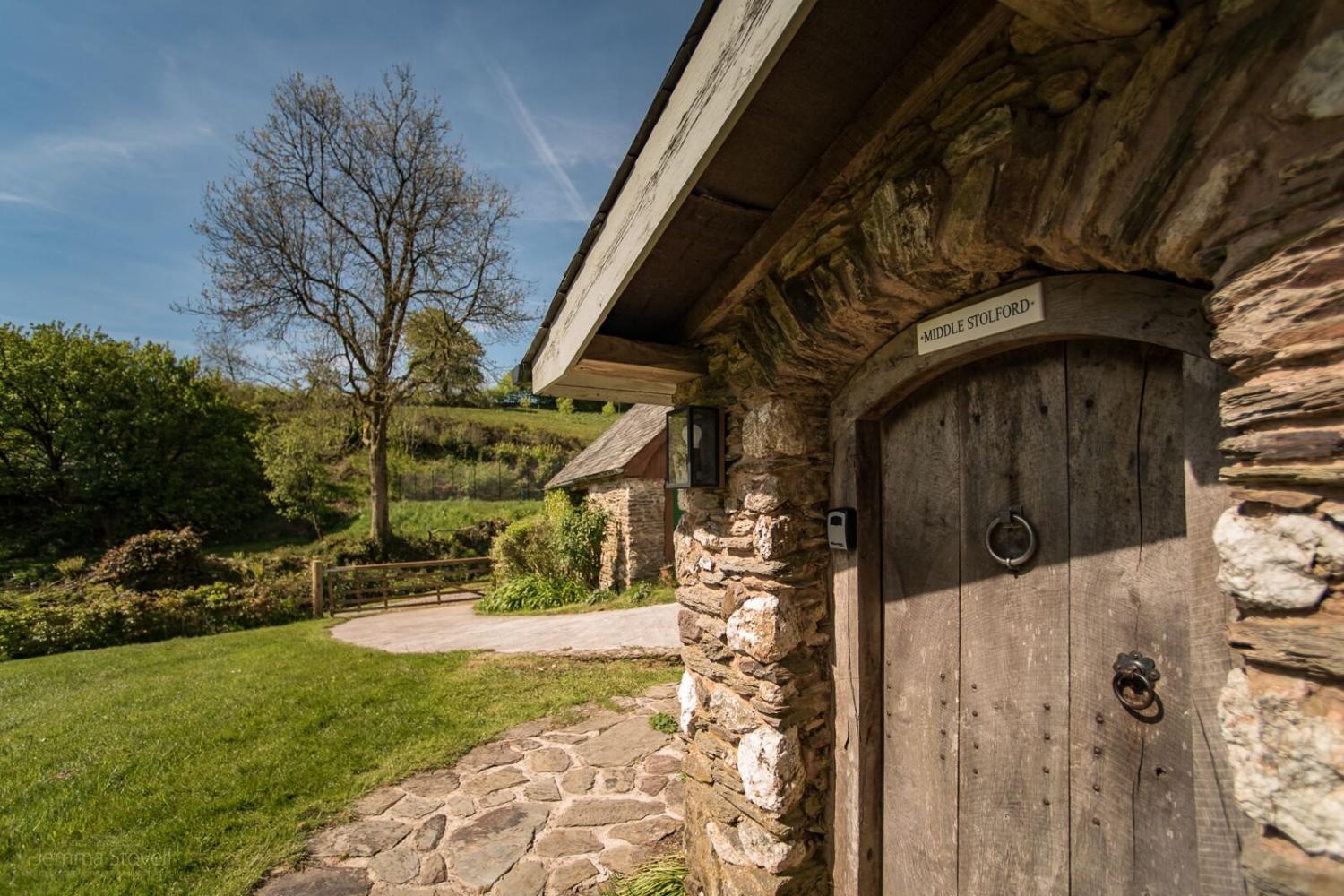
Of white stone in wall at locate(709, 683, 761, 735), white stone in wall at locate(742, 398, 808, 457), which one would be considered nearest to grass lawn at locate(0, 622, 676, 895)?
white stone in wall at locate(709, 683, 761, 735)

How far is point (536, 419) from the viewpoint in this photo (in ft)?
110

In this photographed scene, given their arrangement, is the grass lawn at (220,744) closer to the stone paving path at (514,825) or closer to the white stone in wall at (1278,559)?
the stone paving path at (514,825)

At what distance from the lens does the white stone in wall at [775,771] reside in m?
2.22

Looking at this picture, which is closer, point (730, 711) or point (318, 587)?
point (730, 711)

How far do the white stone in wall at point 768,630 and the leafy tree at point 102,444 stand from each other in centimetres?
2350

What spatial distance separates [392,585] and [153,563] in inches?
183

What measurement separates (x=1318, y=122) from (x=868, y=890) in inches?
98.6

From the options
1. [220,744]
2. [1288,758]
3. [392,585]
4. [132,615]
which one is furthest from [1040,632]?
[392,585]

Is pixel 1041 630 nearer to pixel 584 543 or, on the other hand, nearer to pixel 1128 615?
pixel 1128 615

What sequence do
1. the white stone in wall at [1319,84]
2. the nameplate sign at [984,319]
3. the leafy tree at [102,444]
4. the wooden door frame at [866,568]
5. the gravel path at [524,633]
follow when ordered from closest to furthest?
the white stone in wall at [1319,84]
the nameplate sign at [984,319]
the wooden door frame at [866,568]
the gravel path at [524,633]
the leafy tree at [102,444]

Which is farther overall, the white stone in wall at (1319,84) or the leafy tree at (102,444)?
the leafy tree at (102,444)

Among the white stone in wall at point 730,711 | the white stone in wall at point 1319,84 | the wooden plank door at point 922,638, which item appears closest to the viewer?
the white stone in wall at point 1319,84

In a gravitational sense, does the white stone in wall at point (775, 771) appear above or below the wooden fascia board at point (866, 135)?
below

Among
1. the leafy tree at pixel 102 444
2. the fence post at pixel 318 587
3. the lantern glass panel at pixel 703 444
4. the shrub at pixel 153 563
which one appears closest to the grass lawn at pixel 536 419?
the leafy tree at pixel 102 444
